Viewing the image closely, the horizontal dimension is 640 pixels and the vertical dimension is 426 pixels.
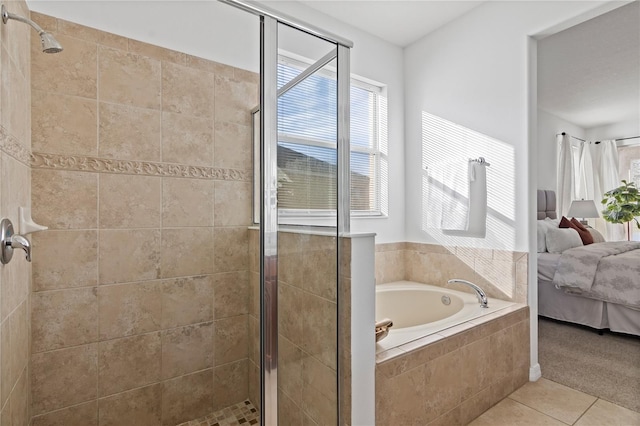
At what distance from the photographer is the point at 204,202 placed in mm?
1972

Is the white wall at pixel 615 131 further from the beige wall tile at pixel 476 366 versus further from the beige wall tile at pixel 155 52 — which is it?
the beige wall tile at pixel 155 52

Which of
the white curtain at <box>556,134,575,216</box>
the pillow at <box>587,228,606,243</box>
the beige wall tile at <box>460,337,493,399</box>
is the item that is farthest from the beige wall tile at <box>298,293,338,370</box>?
the white curtain at <box>556,134,575,216</box>

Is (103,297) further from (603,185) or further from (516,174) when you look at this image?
(603,185)

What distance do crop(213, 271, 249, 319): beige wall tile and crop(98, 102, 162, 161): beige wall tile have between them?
33.0 inches

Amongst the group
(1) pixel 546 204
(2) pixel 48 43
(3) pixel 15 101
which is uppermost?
(2) pixel 48 43

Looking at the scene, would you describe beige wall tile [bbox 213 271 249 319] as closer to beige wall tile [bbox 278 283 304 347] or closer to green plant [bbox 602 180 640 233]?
beige wall tile [bbox 278 283 304 347]

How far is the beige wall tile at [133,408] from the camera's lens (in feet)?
5.44

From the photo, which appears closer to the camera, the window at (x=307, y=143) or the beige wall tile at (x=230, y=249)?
the window at (x=307, y=143)

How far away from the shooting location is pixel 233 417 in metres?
1.91

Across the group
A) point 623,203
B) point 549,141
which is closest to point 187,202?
point 623,203

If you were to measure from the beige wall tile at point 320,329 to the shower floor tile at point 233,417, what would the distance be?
91 centimetres

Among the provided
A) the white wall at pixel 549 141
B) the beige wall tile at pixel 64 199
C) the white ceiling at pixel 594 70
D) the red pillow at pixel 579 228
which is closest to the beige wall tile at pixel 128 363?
the beige wall tile at pixel 64 199

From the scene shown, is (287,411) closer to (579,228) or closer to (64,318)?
(64,318)

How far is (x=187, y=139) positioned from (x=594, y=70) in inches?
144
